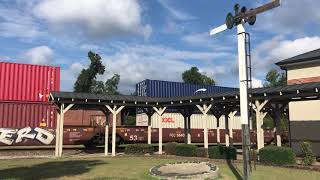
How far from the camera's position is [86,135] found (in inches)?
1309

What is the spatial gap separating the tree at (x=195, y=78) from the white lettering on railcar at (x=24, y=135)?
89.9 m

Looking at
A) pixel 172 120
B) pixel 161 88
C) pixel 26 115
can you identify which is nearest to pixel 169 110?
pixel 172 120

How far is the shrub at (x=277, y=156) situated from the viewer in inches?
778

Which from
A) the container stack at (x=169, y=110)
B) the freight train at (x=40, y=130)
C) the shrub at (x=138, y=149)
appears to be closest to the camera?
the shrub at (x=138, y=149)

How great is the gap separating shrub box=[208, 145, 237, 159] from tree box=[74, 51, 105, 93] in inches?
2678

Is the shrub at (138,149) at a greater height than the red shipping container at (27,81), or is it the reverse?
the red shipping container at (27,81)

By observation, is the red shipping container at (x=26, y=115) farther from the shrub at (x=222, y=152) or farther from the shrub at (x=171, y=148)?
the shrub at (x=222, y=152)

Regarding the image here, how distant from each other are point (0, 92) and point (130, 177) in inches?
836

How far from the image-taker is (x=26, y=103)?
32125 mm

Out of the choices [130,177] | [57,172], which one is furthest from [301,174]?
[57,172]

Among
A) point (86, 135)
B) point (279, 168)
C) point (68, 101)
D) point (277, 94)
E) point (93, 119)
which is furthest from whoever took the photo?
point (93, 119)

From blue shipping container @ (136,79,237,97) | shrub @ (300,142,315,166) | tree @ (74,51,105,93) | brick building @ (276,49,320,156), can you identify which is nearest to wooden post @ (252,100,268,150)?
shrub @ (300,142,315,166)

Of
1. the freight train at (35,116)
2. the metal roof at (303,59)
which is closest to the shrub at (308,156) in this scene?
the metal roof at (303,59)

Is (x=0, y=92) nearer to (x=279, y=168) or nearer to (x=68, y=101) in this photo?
(x=68, y=101)
